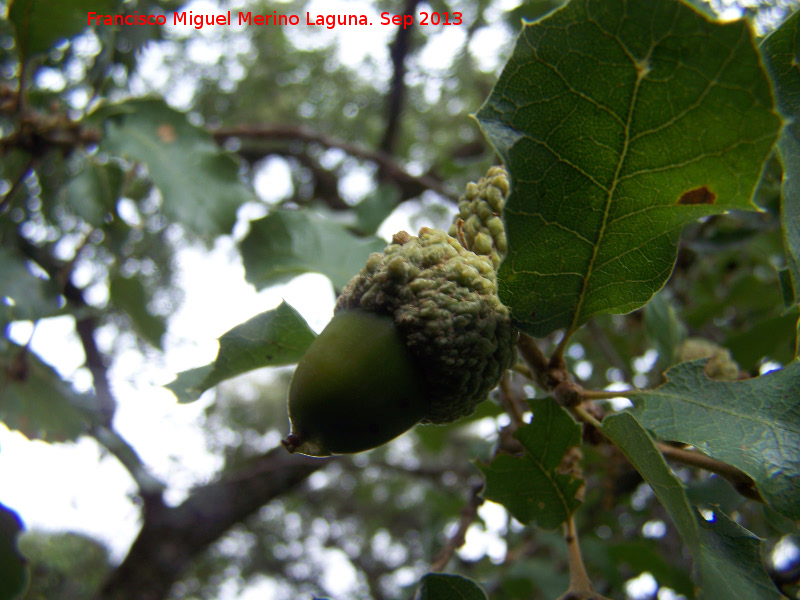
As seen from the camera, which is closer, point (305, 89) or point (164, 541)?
point (164, 541)

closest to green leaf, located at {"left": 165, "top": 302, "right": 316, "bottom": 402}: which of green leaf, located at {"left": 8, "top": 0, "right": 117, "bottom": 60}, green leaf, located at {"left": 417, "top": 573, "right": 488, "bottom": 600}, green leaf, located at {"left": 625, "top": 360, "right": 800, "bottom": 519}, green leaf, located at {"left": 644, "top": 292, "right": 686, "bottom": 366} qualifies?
green leaf, located at {"left": 417, "top": 573, "right": 488, "bottom": 600}

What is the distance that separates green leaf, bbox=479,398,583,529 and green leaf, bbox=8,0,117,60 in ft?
6.23

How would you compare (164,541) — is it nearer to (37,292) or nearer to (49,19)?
(37,292)

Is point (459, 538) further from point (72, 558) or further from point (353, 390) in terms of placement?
point (72, 558)

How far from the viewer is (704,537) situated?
745 mm

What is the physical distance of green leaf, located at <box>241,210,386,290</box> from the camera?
1.31m

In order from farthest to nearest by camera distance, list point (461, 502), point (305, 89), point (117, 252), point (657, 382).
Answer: point (305, 89), point (461, 502), point (117, 252), point (657, 382)

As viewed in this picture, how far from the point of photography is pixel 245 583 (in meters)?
7.19

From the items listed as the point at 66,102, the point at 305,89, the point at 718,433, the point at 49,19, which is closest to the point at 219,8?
the point at 305,89

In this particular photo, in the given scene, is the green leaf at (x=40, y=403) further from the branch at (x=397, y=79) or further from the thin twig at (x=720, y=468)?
the branch at (x=397, y=79)

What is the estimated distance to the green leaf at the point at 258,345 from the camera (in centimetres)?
91

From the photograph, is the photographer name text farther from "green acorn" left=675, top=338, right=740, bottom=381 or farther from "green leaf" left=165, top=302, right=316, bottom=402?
"green acorn" left=675, top=338, right=740, bottom=381

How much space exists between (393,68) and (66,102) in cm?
165

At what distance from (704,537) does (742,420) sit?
0.57ft
